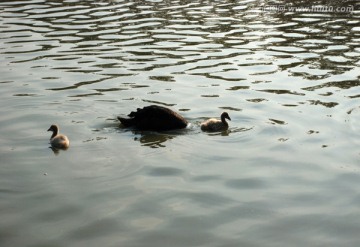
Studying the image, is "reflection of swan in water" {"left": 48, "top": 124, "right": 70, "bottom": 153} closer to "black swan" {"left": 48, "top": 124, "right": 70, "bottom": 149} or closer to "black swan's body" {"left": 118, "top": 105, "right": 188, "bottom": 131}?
"black swan" {"left": 48, "top": 124, "right": 70, "bottom": 149}

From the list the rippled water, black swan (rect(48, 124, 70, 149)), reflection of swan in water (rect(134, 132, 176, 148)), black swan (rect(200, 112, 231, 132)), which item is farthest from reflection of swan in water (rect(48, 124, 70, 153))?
black swan (rect(200, 112, 231, 132))

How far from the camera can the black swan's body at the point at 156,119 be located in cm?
1159

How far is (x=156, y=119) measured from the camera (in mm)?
11609

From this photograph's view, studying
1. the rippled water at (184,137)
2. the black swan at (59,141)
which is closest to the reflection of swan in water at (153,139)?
the rippled water at (184,137)

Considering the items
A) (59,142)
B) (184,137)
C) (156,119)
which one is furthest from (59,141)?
(184,137)

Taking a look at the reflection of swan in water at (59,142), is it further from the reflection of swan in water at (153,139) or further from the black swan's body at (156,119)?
the black swan's body at (156,119)

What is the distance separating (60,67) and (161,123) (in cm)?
604

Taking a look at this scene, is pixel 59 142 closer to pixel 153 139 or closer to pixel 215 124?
pixel 153 139

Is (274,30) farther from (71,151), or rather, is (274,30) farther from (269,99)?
(71,151)

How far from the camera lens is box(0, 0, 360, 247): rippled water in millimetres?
8195

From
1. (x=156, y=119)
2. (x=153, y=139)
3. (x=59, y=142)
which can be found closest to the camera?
(x=59, y=142)

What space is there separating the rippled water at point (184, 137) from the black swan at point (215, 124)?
6.7 inches

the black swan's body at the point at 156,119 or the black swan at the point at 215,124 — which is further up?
the black swan's body at the point at 156,119

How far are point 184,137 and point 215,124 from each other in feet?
2.05
